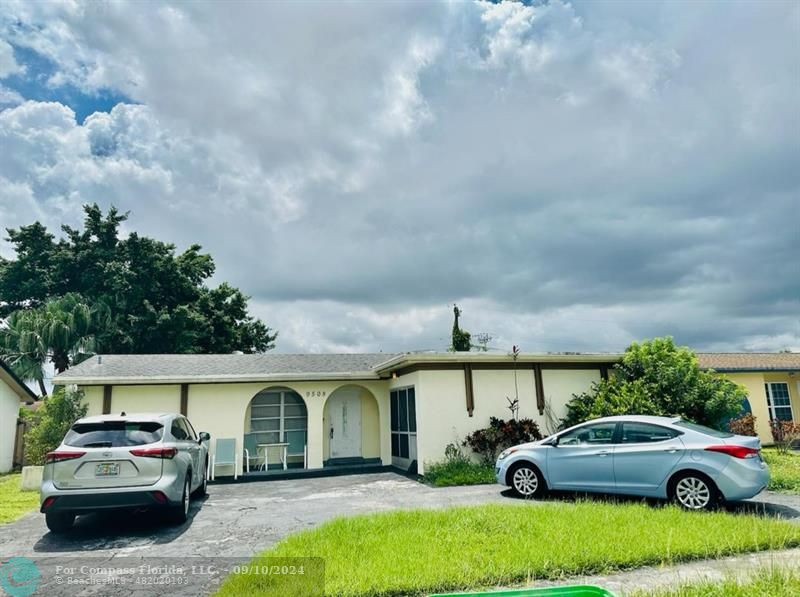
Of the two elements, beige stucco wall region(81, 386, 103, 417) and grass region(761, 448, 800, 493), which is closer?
grass region(761, 448, 800, 493)

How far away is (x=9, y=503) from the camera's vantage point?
9594 mm

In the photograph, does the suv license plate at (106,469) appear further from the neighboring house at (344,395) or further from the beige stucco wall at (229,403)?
the beige stucco wall at (229,403)

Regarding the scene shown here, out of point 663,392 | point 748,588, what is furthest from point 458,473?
point 748,588

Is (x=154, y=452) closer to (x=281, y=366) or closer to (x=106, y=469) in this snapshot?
(x=106, y=469)

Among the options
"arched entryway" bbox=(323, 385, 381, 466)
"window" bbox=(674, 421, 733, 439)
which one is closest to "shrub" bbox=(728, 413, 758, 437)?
"window" bbox=(674, 421, 733, 439)

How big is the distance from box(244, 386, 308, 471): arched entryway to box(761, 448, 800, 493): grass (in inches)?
448

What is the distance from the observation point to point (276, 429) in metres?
15.1

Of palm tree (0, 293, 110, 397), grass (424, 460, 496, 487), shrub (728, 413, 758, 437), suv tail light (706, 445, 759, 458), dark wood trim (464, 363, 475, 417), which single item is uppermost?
palm tree (0, 293, 110, 397)

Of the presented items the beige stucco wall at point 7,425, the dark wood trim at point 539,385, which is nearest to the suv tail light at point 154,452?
the dark wood trim at point 539,385

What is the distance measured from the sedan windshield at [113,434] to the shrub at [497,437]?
745 centimetres

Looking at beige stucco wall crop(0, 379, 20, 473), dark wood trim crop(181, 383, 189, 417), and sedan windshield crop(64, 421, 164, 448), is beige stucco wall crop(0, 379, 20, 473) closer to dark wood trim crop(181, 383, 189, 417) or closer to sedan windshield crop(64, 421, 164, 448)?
dark wood trim crop(181, 383, 189, 417)

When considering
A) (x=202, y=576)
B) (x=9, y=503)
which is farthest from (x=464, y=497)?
(x=9, y=503)

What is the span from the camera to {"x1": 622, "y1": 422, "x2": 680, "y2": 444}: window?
7746 millimetres

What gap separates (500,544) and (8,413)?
17274mm
